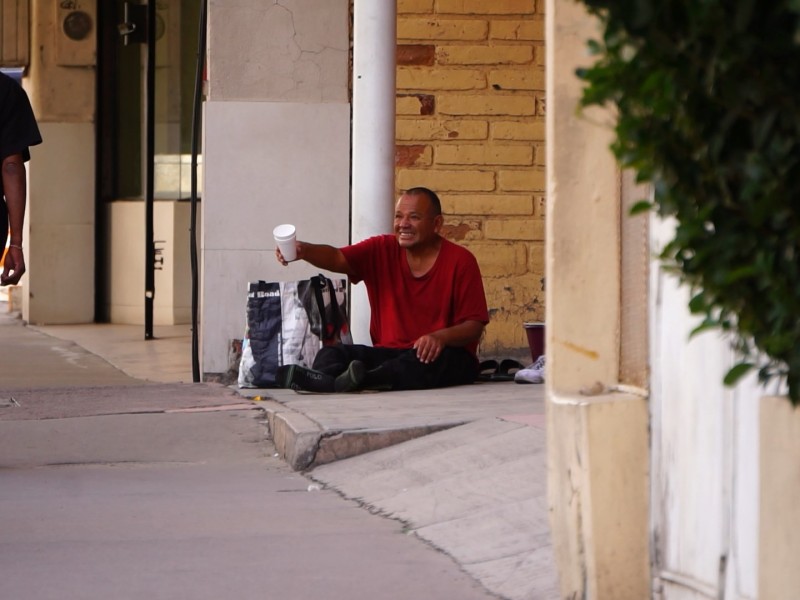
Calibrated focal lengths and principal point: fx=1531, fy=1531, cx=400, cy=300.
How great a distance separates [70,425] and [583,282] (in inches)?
141

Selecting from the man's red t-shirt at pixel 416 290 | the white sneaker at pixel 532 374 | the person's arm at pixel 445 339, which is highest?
the man's red t-shirt at pixel 416 290

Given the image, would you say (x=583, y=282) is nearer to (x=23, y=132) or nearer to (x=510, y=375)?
(x=23, y=132)

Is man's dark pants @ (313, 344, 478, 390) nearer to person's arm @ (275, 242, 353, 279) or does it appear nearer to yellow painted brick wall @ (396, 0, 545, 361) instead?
person's arm @ (275, 242, 353, 279)

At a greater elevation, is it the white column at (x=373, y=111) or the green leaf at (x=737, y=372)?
the white column at (x=373, y=111)

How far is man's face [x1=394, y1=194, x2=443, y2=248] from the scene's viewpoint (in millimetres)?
7359

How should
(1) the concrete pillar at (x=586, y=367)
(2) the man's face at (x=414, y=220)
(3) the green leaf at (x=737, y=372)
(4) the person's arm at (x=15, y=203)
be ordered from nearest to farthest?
(3) the green leaf at (x=737, y=372) < (1) the concrete pillar at (x=586, y=367) < (4) the person's arm at (x=15, y=203) < (2) the man's face at (x=414, y=220)

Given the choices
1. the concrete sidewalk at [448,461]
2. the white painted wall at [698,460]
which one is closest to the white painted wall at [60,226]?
the concrete sidewalk at [448,461]

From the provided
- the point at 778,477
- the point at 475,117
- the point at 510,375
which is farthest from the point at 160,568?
the point at 475,117

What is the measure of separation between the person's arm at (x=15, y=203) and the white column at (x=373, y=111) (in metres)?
2.11

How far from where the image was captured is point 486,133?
28.3 ft

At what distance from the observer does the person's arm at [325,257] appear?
7.18m

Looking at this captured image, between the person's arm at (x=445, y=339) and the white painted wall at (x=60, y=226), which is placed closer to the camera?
the person's arm at (x=445, y=339)

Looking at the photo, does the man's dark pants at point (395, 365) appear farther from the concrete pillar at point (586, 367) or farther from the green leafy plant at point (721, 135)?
the green leafy plant at point (721, 135)

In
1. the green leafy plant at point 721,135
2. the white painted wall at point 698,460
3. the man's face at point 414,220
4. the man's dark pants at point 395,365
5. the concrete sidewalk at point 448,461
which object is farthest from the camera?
the man's face at point 414,220
